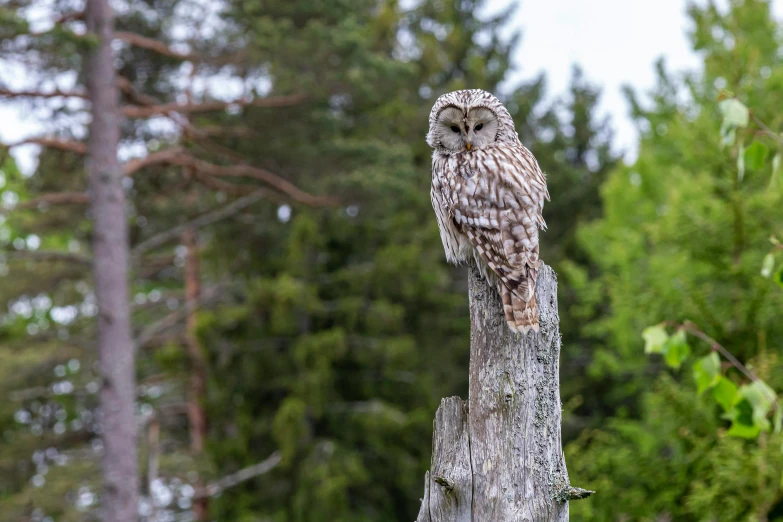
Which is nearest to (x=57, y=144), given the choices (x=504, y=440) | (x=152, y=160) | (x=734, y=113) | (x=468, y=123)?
(x=152, y=160)

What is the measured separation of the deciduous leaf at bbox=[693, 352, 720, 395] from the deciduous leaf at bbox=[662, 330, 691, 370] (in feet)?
0.26

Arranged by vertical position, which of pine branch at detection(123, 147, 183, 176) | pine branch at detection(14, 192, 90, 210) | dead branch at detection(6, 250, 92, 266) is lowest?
dead branch at detection(6, 250, 92, 266)

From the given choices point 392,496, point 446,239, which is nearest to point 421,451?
point 392,496

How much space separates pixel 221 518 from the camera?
1628cm

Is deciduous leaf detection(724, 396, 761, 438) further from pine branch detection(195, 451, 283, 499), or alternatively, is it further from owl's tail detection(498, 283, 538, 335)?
pine branch detection(195, 451, 283, 499)

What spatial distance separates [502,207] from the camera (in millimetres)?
4375

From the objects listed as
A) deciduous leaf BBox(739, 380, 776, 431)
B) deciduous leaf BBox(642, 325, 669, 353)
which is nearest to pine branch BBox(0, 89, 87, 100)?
deciduous leaf BBox(642, 325, 669, 353)

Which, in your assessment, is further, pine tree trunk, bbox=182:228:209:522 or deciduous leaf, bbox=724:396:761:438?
pine tree trunk, bbox=182:228:209:522

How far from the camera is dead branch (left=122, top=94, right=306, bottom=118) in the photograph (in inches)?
451

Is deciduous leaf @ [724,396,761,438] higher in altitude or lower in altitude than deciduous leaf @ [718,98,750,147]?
lower

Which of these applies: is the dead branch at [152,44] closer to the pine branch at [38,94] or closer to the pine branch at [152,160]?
the pine branch at [38,94]

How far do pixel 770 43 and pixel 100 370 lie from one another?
11094mm

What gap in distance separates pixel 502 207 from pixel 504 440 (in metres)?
1.52

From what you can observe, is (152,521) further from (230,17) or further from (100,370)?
(230,17)
